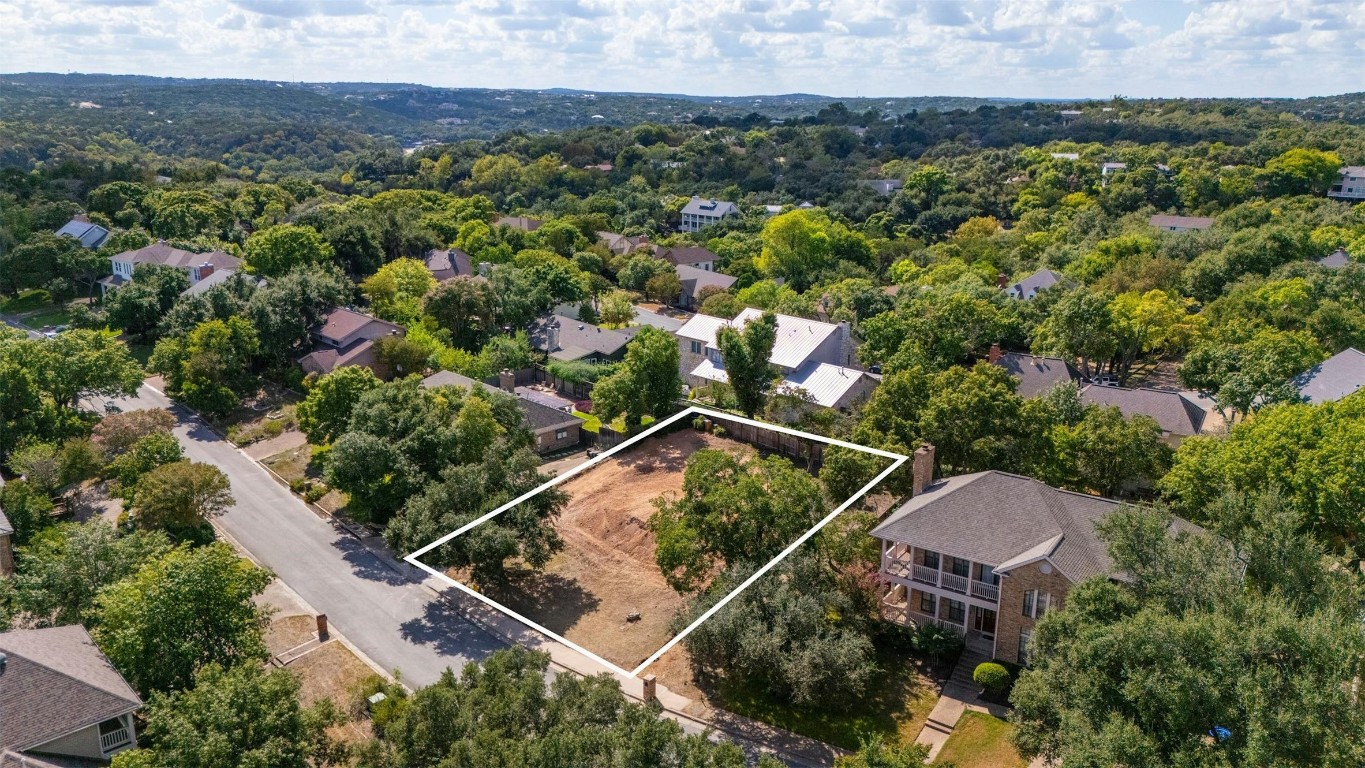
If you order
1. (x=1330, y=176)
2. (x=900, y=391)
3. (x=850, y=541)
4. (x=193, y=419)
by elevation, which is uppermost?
(x=1330, y=176)

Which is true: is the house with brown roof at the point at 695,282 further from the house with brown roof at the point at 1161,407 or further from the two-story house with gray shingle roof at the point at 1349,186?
the two-story house with gray shingle roof at the point at 1349,186

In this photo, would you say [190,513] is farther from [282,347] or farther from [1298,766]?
[1298,766]

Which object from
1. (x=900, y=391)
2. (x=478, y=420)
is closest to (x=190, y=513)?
(x=478, y=420)

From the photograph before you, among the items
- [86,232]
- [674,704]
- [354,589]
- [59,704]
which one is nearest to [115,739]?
[59,704]

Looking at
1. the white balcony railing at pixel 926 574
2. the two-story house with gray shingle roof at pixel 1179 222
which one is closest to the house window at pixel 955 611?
the white balcony railing at pixel 926 574

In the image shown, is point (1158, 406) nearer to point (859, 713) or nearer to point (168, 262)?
point (859, 713)

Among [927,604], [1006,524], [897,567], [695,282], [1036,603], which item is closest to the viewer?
[1036,603]
